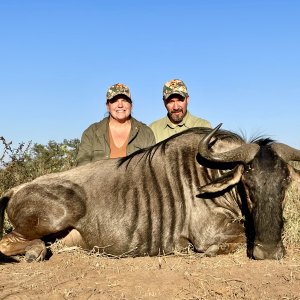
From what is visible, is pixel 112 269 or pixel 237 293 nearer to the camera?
pixel 237 293

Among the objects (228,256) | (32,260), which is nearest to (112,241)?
(32,260)

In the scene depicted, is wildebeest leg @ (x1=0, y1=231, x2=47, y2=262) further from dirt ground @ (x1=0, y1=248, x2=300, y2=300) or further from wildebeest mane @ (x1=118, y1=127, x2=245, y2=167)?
wildebeest mane @ (x1=118, y1=127, x2=245, y2=167)

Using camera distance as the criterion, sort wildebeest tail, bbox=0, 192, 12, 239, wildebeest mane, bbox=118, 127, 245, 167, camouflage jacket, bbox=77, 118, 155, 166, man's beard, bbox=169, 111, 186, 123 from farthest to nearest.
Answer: man's beard, bbox=169, 111, 186, 123
camouflage jacket, bbox=77, 118, 155, 166
wildebeest tail, bbox=0, 192, 12, 239
wildebeest mane, bbox=118, 127, 245, 167

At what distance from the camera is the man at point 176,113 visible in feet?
23.1

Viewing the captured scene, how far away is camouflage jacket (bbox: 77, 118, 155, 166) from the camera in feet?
21.3

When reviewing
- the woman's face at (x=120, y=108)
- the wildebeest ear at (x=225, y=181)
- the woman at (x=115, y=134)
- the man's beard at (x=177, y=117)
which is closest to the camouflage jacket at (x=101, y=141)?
the woman at (x=115, y=134)

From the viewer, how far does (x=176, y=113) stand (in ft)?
23.4

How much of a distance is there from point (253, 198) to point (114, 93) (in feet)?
9.61

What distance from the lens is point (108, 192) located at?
4855 mm

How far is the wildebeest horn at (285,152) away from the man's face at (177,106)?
→ 275 centimetres

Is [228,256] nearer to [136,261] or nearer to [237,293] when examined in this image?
[136,261]

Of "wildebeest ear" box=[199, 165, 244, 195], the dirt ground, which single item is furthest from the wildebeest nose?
"wildebeest ear" box=[199, 165, 244, 195]

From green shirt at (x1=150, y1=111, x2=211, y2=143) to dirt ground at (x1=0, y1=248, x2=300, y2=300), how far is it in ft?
10.5

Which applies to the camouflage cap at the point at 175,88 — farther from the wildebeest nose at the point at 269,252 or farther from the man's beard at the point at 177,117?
the wildebeest nose at the point at 269,252
